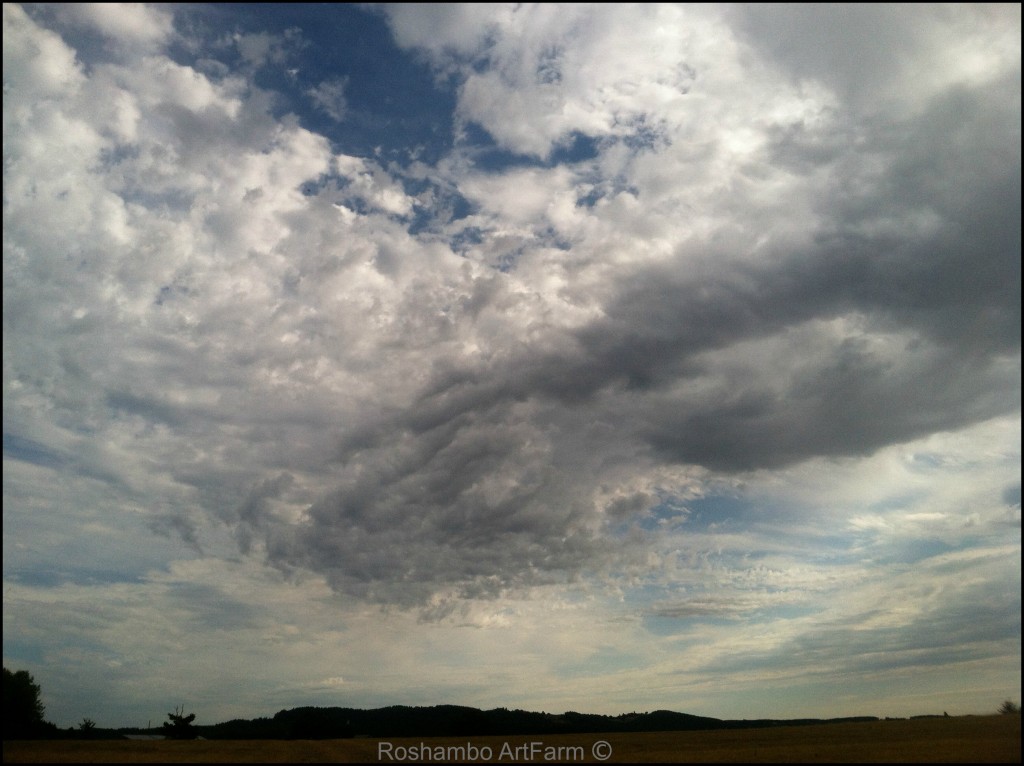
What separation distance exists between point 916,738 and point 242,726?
171623 mm

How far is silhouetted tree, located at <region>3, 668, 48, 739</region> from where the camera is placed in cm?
10212

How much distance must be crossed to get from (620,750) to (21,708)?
3979 inches

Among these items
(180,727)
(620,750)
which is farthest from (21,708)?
(620,750)

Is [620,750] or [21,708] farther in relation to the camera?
[21,708]

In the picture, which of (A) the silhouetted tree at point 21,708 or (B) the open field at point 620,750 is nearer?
(B) the open field at point 620,750

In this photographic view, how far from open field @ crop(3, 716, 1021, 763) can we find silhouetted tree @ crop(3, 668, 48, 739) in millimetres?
A: 20674

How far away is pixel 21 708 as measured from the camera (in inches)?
4540

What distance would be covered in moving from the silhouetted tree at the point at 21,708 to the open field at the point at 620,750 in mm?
20674

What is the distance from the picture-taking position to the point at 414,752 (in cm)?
8419

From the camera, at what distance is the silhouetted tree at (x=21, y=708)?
335 ft

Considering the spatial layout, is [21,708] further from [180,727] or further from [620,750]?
[620,750]

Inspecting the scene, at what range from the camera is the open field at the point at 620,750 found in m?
66.5

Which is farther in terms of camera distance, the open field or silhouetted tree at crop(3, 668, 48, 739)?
silhouetted tree at crop(3, 668, 48, 739)

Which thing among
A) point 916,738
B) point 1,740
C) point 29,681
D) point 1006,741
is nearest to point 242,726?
point 29,681
